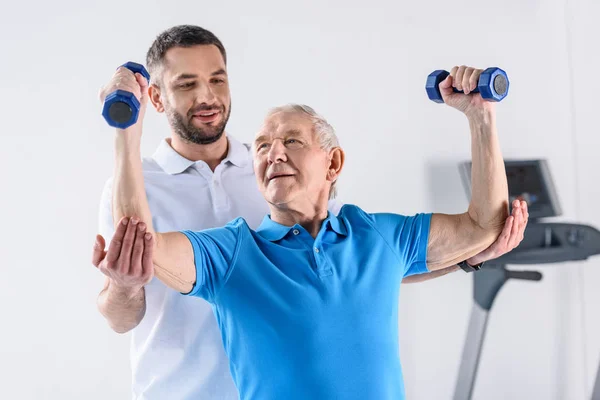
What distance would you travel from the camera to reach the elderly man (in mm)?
1488

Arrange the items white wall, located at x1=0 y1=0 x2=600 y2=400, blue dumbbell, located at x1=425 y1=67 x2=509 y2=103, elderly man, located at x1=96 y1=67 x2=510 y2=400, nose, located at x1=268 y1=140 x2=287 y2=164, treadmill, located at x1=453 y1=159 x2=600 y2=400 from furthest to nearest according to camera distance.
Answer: treadmill, located at x1=453 y1=159 x2=600 y2=400 < white wall, located at x1=0 y1=0 x2=600 y2=400 < nose, located at x1=268 y1=140 x2=287 y2=164 < blue dumbbell, located at x1=425 y1=67 x2=509 y2=103 < elderly man, located at x1=96 y1=67 x2=510 y2=400

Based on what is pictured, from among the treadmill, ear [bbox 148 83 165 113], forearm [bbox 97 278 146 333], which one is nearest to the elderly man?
forearm [bbox 97 278 146 333]

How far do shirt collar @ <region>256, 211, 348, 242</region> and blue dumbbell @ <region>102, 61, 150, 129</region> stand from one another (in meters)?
0.46

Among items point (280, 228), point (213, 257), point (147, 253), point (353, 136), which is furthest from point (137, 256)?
point (353, 136)

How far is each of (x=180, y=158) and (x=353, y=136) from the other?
1734 millimetres

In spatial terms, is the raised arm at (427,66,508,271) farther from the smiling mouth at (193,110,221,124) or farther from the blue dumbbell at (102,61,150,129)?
the blue dumbbell at (102,61,150,129)

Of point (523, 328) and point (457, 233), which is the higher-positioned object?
point (457, 233)

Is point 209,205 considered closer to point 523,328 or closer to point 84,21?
point 84,21

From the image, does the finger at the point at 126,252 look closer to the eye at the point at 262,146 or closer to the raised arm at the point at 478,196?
the eye at the point at 262,146

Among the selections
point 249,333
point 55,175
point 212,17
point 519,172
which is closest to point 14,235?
point 55,175

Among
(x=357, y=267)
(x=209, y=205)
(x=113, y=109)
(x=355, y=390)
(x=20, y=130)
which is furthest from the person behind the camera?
(x=20, y=130)

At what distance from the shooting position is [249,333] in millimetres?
1573

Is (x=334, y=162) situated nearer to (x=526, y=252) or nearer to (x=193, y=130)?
(x=193, y=130)

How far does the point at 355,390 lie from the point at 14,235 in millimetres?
2126
